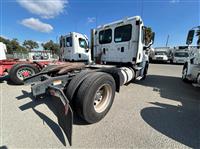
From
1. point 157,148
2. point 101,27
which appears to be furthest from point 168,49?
point 157,148

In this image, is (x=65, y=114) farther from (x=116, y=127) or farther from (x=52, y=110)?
(x=52, y=110)

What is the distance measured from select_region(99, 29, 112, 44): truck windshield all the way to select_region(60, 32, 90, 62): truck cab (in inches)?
94.0

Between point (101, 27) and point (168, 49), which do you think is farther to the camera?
point (168, 49)

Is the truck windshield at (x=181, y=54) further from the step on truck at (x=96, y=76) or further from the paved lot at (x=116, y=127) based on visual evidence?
the paved lot at (x=116, y=127)

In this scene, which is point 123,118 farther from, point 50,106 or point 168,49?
point 168,49

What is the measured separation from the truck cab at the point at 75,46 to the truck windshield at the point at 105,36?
7.83 ft

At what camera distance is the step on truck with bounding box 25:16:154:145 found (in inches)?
89.1

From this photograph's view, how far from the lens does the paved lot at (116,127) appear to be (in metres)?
2.00

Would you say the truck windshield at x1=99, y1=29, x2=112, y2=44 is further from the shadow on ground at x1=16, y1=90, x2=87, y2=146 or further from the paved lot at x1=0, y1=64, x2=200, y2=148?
the shadow on ground at x1=16, y1=90, x2=87, y2=146

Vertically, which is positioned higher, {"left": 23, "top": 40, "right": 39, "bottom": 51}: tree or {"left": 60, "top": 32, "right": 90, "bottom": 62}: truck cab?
{"left": 23, "top": 40, "right": 39, "bottom": 51}: tree

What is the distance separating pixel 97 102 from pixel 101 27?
3.87 meters

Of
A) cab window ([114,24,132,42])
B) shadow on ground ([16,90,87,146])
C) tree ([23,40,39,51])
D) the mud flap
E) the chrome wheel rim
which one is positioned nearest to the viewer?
the mud flap

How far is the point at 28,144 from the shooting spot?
76.5 inches

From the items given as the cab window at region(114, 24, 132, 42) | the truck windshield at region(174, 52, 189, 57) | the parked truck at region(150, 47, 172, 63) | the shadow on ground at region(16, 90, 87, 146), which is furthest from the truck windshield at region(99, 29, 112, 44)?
the truck windshield at region(174, 52, 189, 57)
